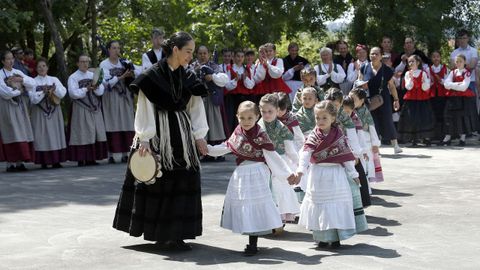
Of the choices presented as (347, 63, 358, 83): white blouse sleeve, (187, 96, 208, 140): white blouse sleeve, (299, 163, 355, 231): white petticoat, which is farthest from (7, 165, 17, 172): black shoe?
(299, 163, 355, 231): white petticoat

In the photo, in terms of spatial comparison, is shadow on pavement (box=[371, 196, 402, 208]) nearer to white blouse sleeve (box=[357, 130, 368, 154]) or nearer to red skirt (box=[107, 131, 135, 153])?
white blouse sleeve (box=[357, 130, 368, 154])

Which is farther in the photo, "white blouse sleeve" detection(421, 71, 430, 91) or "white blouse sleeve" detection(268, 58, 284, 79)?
"white blouse sleeve" detection(421, 71, 430, 91)

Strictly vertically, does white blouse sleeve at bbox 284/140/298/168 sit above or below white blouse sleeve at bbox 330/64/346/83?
below

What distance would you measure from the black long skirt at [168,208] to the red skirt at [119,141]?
24.7 feet

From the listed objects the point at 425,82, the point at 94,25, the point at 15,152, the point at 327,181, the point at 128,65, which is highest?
the point at 94,25

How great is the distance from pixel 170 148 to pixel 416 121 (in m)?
10.9

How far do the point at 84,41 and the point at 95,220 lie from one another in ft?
56.2

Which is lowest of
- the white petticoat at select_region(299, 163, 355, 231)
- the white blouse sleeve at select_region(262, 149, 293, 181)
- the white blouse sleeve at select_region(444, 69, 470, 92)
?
the white petticoat at select_region(299, 163, 355, 231)

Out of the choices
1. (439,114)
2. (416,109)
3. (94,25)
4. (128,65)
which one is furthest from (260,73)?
(94,25)

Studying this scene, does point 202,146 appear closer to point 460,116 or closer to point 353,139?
point 353,139

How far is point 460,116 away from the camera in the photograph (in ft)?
59.5

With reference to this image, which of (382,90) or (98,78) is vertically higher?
(98,78)

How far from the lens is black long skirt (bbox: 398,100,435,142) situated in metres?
18.0

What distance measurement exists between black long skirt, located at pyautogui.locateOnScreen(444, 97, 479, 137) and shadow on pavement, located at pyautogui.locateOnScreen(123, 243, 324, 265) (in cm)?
1078
